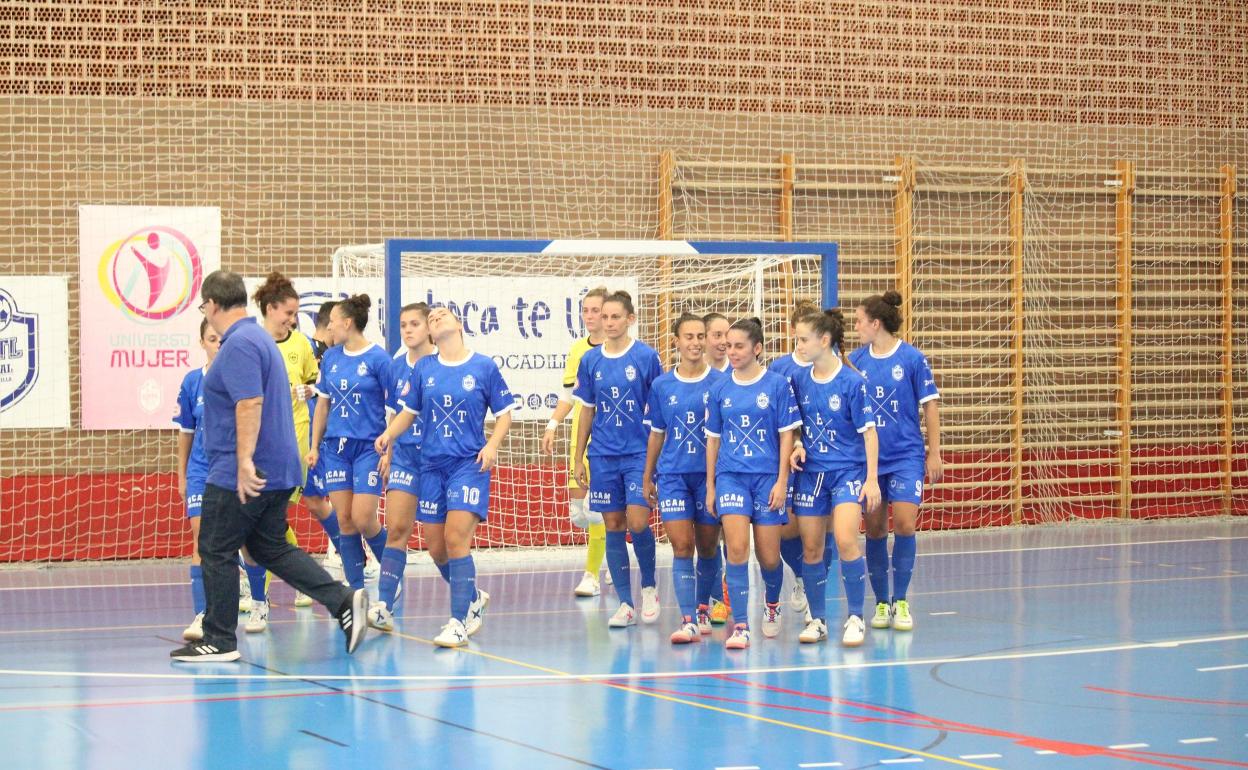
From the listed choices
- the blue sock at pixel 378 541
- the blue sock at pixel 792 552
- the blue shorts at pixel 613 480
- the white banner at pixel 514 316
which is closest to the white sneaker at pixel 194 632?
the blue sock at pixel 378 541

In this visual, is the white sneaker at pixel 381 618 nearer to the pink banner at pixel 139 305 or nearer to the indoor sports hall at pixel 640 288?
the indoor sports hall at pixel 640 288

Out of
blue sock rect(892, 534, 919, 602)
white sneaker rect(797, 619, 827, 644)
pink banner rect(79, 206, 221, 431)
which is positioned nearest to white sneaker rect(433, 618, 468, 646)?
white sneaker rect(797, 619, 827, 644)

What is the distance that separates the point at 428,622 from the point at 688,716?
2.88 metres

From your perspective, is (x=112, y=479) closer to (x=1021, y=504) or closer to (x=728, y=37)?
(x=728, y=37)

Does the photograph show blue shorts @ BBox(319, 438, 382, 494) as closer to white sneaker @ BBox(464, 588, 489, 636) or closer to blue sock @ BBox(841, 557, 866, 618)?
white sneaker @ BBox(464, 588, 489, 636)

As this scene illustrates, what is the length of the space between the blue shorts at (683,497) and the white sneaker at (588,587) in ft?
5.76

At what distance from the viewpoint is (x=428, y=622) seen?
814cm

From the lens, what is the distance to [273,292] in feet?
26.4

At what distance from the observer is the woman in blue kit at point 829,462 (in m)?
7.26

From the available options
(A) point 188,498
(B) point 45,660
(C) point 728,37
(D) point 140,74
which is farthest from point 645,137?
(B) point 45,660

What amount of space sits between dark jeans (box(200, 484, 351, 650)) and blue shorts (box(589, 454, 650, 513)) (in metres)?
1.51

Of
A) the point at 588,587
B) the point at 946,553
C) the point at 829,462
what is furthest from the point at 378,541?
the point at 946,553

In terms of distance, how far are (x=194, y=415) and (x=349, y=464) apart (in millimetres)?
914

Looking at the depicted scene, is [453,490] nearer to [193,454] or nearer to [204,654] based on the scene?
[204,654]
